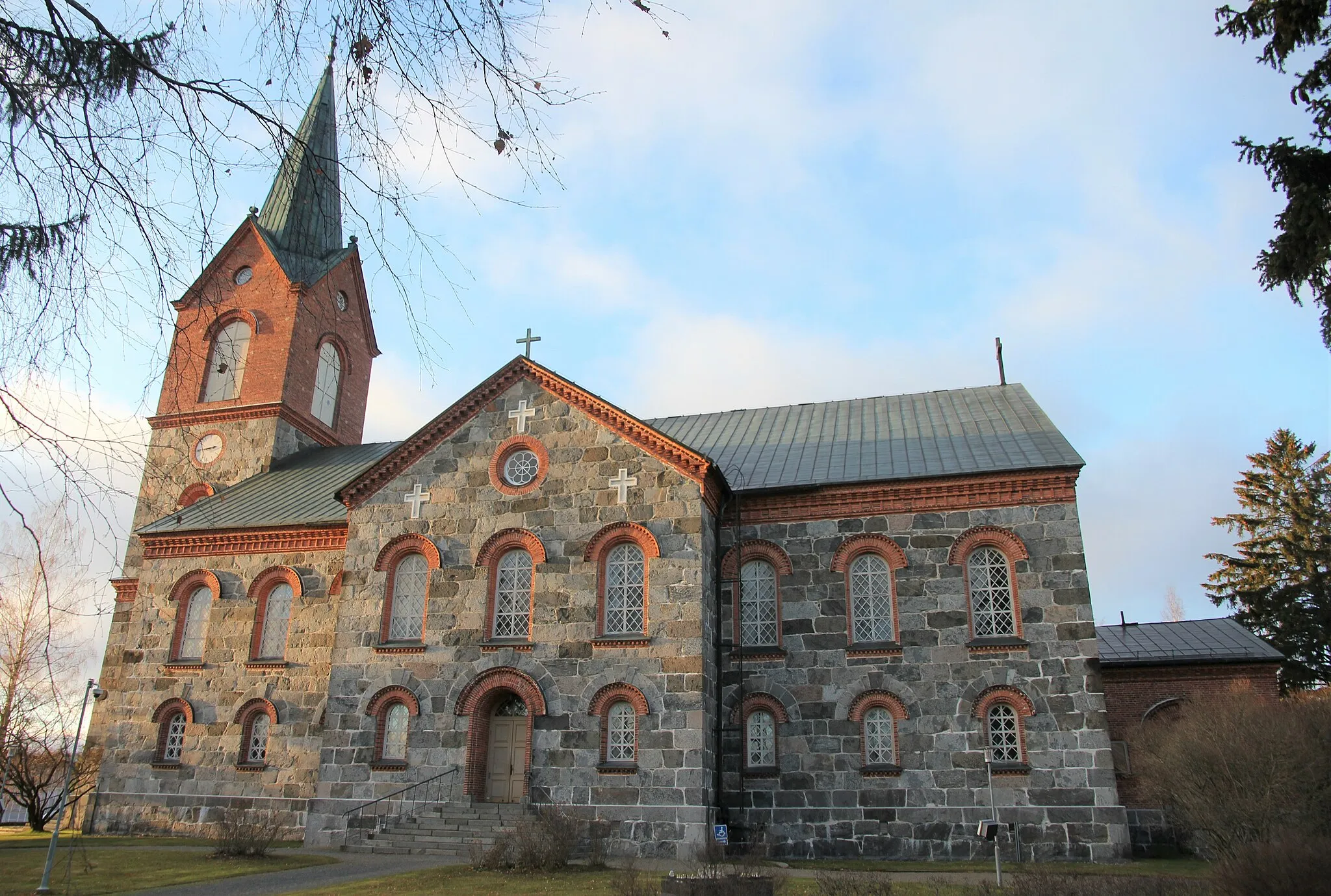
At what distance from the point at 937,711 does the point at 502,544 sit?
979 cm

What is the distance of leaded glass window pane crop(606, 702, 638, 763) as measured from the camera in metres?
18.5

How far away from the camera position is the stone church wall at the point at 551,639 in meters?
18.1

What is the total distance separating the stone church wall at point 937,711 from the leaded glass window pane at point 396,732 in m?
6.87

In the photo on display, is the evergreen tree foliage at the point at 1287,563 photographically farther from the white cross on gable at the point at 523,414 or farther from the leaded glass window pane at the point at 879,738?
the white cross on gable at the point at 523,414

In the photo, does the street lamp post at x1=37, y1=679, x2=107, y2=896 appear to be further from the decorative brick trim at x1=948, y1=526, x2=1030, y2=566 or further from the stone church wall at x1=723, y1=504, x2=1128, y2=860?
the decorative brick trim at x1=948, y1=526, x2=1030, y2=566

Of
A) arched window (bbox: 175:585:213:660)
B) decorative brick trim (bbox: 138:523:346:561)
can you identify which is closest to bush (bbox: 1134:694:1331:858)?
decorative brick trim (bbox: 138:523:346:561)

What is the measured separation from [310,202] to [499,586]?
1514 cm

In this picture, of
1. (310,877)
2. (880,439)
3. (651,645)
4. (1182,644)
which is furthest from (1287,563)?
(310,877)

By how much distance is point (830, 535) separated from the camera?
68.8ft

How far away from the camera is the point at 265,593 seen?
24.0 meters

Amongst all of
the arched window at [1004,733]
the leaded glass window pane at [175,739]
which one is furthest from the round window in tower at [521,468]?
the arched window at [1004,733]

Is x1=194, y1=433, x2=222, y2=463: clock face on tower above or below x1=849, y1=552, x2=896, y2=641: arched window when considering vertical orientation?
above

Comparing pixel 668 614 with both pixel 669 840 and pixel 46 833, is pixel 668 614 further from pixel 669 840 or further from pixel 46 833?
pixel 46 833

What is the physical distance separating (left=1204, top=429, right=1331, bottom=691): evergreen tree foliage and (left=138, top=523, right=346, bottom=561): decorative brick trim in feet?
97.6
